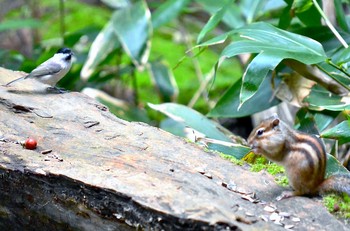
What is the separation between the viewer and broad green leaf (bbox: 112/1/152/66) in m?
4.54

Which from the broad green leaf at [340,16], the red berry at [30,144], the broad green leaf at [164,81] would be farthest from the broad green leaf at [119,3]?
the red berry at [30,144]

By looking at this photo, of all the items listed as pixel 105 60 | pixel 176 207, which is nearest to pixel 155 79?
pixel 105 60

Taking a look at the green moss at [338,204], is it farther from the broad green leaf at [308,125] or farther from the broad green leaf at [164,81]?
the broad green leaf at [164,81]

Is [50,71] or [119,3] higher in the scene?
[50,71]

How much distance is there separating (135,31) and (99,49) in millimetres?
342

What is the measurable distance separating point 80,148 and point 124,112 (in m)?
2.07

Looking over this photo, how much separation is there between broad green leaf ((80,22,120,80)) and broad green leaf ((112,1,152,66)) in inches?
5.4

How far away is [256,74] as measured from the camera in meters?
2.88

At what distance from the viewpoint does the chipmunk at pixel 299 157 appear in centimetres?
241

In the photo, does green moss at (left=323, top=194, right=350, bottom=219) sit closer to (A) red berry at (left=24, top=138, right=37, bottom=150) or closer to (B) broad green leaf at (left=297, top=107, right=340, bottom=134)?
(B) broad green leaf at (left=297, top=107, right=340, bottom=134)

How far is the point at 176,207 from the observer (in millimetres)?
2131

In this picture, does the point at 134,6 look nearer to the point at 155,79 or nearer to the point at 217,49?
the point at 155,79

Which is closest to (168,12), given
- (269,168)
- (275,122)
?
(269,168)

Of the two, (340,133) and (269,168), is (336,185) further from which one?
(340,133)
